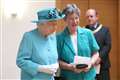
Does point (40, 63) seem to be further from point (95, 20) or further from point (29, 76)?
point (95, 20)

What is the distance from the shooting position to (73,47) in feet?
9.91

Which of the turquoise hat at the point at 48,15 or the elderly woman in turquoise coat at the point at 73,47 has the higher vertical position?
the turquoise hat at the point at 48,15

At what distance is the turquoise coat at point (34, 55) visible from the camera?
257cm

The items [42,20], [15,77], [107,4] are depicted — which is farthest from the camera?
[107,4]

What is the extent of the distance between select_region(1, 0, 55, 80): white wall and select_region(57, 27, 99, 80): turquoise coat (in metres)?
2.38

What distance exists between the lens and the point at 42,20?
258 cm

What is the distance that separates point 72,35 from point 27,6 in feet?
8.17

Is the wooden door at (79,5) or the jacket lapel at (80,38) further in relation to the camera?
the wooden door at (79,5)

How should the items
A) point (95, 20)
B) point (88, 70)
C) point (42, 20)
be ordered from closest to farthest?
point (42, 20) < point (88, 70) < point (95, 20)

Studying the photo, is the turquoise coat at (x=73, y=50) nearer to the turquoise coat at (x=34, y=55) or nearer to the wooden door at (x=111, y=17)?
the turquoise coat at (x=34, y=55)

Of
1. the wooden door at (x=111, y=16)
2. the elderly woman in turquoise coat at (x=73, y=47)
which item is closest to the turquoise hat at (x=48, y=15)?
the elderly woman in turquoise coat at (x=73, y=47)

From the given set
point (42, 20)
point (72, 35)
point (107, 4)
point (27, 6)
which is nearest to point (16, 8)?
point (27, 6)

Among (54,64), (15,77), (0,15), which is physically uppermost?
(0,15)

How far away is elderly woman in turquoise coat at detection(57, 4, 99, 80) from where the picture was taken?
2979 mm
